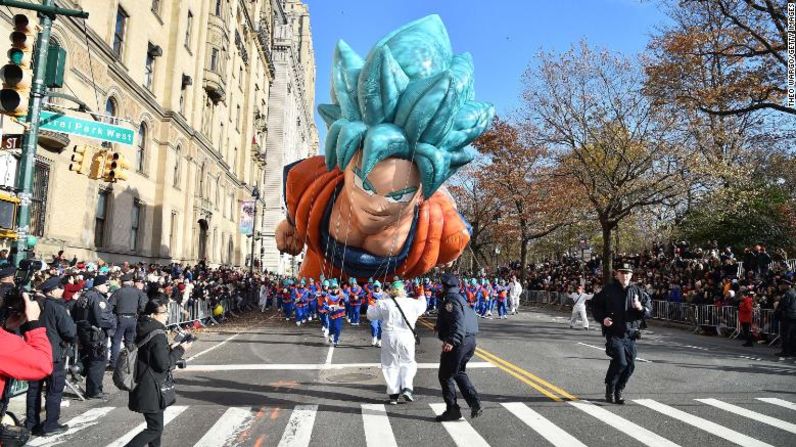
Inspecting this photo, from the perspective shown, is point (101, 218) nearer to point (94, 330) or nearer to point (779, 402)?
point (94, 330)

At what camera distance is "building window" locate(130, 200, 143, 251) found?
2473cm

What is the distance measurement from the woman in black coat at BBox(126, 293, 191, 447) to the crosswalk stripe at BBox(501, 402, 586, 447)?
383 cm

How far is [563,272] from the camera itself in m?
35.9

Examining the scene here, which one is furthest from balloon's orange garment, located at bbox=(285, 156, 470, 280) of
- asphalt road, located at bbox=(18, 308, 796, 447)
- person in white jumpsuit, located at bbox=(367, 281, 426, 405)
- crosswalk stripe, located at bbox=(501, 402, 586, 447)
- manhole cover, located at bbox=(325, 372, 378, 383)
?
crosswalk stripe, located at bbox=(501, 402, 586, 447)

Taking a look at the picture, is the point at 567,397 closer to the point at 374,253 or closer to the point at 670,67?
the point at 374,253

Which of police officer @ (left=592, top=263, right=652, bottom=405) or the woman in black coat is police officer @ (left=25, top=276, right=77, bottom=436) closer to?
the woman in black coat

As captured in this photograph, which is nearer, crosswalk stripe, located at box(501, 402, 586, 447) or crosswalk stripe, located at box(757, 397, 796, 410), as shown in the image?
crosswalk stripe, located at box(501, 402, 586, 447)

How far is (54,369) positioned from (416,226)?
35.4 feet

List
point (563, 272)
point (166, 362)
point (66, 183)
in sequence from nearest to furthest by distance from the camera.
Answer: point (166, 362) → point (66, 183) → point (563, 272)

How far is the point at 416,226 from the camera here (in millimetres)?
15930

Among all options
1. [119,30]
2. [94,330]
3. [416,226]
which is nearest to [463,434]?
[94,330]

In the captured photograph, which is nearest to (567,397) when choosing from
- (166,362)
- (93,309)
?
(166,362)

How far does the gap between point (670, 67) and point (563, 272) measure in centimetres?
1968

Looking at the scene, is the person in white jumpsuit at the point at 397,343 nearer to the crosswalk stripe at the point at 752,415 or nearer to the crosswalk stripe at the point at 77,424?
the crosswalk stripe at the point at 77,424
